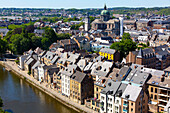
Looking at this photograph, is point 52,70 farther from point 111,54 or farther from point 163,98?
point 163,98

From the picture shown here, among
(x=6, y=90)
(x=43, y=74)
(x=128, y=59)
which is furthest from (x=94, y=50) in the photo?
(x=6, y=90)

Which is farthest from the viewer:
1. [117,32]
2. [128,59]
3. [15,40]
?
[117,32]

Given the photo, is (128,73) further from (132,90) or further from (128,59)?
(128,59)

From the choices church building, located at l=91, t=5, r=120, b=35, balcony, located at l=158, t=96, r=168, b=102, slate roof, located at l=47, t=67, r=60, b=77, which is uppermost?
church building, located at l=91, t=5, r=120, b=35

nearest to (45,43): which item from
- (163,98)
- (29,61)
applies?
(29,61)

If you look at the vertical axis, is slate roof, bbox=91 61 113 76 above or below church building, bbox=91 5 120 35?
below

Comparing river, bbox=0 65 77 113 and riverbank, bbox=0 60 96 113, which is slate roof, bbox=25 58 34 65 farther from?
river, bbox=0 65 77 113

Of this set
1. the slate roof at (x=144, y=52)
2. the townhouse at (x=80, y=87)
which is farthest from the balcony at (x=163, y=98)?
the slate roof at (x=144, y=52)

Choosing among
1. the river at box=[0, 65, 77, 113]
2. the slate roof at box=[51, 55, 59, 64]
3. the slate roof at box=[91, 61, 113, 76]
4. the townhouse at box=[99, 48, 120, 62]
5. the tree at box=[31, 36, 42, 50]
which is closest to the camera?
the river at box=[0, 65, 77, 113]

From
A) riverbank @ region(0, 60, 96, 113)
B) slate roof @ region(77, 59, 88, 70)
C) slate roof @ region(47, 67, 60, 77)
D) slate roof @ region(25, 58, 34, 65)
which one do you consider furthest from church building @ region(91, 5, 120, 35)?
slate roof @ region(47, 67, 60, 77)
